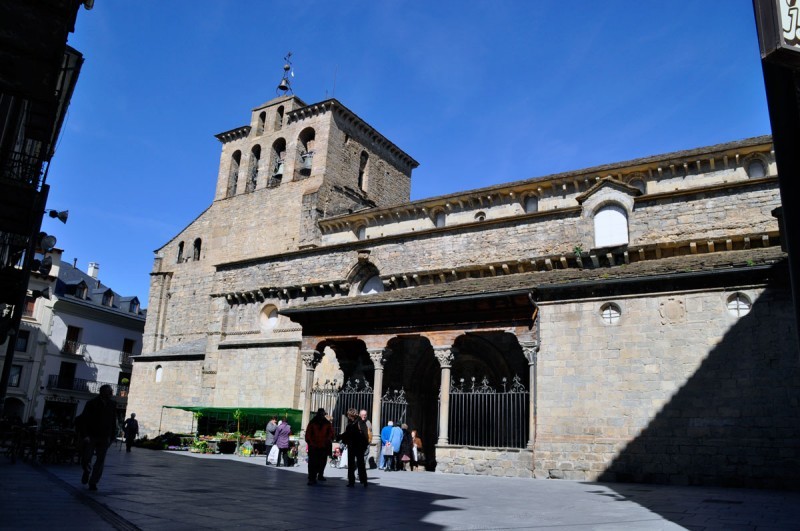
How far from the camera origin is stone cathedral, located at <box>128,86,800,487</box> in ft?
41.7

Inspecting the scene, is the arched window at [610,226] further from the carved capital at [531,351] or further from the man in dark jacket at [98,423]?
the man in dark jacket at [98,423]

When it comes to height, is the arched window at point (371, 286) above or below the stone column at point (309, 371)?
above

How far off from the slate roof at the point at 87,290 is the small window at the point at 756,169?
123 feet

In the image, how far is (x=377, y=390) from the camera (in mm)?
17062

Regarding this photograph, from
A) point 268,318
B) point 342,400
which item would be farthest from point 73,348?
point 342,400

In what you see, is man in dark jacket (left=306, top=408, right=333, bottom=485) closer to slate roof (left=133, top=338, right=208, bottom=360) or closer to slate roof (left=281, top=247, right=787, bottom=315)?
slate roof (left=281, top=247, right=787, bottom=315)

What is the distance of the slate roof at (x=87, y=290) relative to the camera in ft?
134

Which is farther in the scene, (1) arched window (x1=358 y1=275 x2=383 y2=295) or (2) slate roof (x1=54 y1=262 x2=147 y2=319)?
(2) slate roof (x1=54 y1=262 x2=147 y2=319)

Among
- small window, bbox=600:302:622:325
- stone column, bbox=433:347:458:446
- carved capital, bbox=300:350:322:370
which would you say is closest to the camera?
small window, bbox=600:302:622:325

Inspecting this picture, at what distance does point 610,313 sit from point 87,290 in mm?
38361

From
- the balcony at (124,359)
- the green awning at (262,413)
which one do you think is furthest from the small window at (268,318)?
the balcony at (124,359)

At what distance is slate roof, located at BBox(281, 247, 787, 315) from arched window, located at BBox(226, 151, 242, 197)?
1912 cm

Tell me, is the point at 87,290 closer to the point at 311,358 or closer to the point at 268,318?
the point at 268,318

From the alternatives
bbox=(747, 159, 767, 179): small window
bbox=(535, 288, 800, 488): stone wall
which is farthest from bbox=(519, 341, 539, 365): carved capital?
bbox=(747, 159, 767, 179): small window
